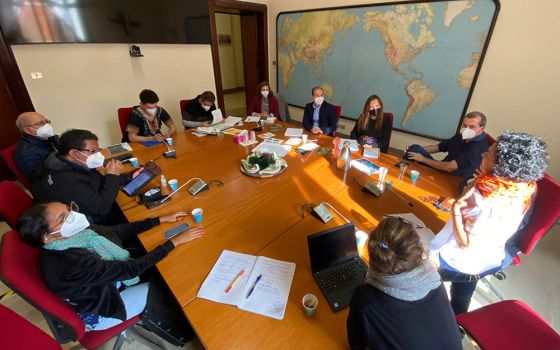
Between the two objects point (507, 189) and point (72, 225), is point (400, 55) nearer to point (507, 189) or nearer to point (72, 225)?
point (507, 189)

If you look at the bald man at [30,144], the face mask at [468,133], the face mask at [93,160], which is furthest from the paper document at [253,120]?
the face mask at [468,133]

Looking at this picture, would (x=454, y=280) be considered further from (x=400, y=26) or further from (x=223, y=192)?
(x=400, y=26)

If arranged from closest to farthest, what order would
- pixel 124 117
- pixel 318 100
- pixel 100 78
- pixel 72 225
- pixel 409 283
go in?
pixel 409 283 → pixel 72 225 → pixel 124 117 → pixel 318 100 → pixel 100 78

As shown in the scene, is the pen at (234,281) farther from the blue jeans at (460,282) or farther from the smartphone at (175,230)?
the blue jeans at (460,282)

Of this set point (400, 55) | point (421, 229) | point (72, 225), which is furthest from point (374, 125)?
point (72, 225)

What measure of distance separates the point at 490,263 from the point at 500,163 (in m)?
0.57

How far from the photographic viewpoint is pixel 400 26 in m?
3.63

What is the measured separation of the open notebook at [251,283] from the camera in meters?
1.08

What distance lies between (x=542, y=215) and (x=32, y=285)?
2526mm

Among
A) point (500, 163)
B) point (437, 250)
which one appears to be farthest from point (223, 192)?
point (500, 163)

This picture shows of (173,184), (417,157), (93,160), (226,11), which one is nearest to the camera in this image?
(93,160)

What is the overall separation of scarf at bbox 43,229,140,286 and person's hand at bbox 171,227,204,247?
29cm

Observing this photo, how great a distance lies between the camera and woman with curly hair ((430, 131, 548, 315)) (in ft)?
3.81

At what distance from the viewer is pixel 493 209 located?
1179mm
